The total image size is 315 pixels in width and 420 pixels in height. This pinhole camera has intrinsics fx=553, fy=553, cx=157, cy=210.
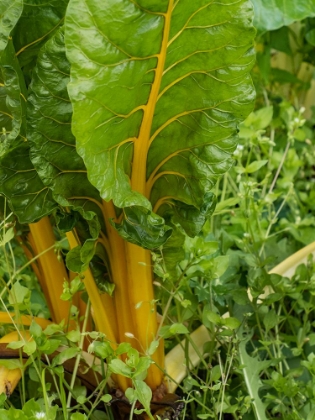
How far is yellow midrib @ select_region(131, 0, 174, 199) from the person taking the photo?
18.8 inches

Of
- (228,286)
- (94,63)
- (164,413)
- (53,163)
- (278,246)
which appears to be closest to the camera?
(94,63)

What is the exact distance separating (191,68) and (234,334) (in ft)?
1.10

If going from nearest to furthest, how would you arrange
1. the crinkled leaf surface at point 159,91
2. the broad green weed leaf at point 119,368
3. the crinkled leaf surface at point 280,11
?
the crinkled leaf surface at point 159,91 < the broad green weed leaf at point 119,368 < the crinkled leaf surface at point 280,11

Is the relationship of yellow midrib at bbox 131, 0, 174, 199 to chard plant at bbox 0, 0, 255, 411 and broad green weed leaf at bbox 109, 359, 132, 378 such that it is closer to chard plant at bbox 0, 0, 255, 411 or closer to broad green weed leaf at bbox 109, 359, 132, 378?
chard plant at bbox 0, 0, 255, 411

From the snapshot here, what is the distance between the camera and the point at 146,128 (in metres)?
0.55

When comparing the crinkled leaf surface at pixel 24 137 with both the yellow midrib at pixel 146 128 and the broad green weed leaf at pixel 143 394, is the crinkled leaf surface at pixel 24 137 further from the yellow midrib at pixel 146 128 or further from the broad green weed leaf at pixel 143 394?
the broad green weed leaf at pixel 143 394

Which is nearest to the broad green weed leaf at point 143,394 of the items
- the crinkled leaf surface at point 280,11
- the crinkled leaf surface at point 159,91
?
the crinkled leaf surface at point 159,91

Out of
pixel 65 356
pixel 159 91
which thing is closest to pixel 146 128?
pixel 159 91

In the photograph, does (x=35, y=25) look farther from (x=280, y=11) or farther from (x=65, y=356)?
(x=280, y=11)

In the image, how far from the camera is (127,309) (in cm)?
66

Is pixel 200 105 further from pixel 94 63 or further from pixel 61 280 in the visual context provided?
pixel 61 280

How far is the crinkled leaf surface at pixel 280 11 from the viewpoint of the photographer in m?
1.09

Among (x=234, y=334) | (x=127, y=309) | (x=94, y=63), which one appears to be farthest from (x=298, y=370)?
(x=94, y=63)

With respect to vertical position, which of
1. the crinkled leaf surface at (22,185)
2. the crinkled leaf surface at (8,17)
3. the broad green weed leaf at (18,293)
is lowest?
the broad green weed leaf at (18,293)
